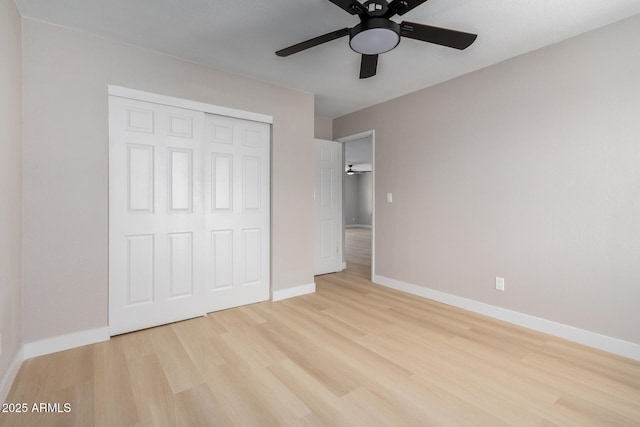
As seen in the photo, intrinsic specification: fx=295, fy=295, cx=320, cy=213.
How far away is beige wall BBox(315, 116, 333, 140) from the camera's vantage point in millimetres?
4887

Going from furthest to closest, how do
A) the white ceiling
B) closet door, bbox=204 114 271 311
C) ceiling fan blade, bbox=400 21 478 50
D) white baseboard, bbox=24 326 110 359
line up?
closet door, bbox=204 114 271 311, white baseboard, bbox=24 326 110 359, the white ceiling, ceiling fan blade, bbox=400 21 478 50

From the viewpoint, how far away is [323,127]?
16.3 ft

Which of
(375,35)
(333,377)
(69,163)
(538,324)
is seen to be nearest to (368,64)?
(375,35)

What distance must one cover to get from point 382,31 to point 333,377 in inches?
85.2

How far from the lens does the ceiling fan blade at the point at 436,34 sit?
5.89 feet

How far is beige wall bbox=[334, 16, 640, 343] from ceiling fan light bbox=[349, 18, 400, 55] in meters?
1.73

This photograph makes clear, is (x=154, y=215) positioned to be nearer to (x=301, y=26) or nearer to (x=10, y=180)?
(x=10, y=180)

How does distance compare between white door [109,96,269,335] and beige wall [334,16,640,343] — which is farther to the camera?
white door [109,96,269,335]

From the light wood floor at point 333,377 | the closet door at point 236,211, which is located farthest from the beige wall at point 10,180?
the closet door at point 236,211

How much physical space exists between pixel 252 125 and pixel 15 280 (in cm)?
235

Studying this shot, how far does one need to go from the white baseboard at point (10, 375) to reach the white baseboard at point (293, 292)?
2065mm

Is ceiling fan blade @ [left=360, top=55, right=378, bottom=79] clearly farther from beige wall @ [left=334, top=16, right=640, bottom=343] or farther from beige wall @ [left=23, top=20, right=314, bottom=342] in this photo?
beige wall @ [left=23, top=20, right=314, bottom=342]

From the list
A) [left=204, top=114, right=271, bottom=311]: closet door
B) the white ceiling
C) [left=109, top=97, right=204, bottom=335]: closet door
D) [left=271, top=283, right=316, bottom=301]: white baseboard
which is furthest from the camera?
[left=271, top=283, right=316, bottom=301]: white baseboard

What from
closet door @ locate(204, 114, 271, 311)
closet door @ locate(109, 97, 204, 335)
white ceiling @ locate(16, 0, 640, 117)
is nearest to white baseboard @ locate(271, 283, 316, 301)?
closet door @ locate(204, 114, 271, 311)
